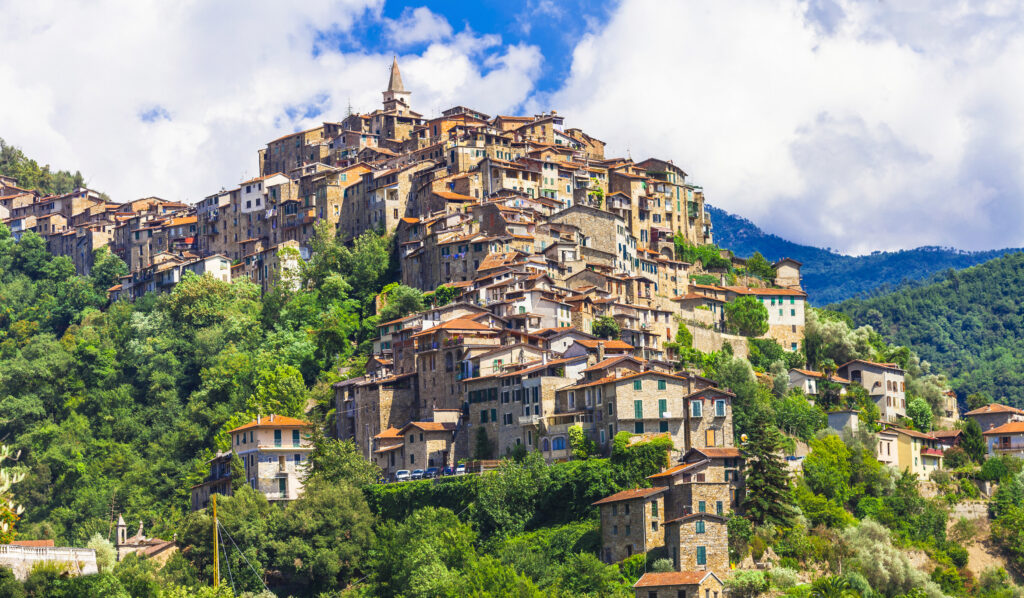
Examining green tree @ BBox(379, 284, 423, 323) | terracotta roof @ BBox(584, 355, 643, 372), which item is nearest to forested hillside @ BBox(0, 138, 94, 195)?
green tree @ BBox(379, 284, 423, 323)

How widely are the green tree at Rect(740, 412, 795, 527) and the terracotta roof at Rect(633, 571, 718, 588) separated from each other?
759 centimetres

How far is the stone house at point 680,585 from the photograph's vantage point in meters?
60.7

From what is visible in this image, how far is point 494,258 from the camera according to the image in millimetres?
98938

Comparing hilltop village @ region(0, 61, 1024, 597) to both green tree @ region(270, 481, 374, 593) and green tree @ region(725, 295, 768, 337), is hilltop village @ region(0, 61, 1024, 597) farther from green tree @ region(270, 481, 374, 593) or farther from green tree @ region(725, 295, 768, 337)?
green tree @ region(270, 481, 374, 593)

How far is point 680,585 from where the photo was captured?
60.9 metres

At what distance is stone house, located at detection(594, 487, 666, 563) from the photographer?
212ft

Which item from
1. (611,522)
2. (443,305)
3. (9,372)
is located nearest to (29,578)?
(611,522)

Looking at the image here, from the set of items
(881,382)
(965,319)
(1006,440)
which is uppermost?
(965,319)

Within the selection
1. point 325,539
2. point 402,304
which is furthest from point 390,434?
point 402,304

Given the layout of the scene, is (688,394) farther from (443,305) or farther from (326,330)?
(326,330)

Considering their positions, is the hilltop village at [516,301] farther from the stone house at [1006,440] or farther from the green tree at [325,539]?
the green tree at [325,539]

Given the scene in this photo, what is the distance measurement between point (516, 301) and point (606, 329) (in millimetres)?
5825

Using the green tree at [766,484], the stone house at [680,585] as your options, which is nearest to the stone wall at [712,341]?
the green tree at [766,484]

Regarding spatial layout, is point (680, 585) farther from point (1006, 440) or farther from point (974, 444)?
point (1006, 440)
